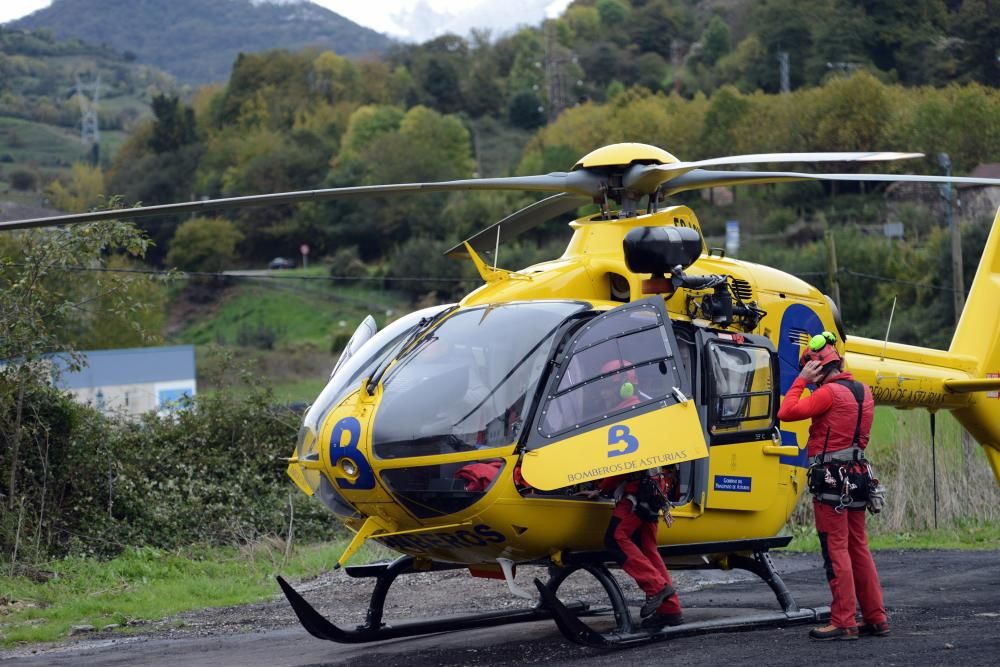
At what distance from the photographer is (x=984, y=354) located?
11.3m

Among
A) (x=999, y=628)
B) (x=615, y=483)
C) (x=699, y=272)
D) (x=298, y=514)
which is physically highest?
(x=699, y=272)

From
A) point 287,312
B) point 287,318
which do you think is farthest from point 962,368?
point 287,312

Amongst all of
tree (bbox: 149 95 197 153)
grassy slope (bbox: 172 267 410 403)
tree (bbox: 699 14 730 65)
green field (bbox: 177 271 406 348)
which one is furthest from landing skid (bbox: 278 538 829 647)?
tree (bbox: 699 14 730 65)

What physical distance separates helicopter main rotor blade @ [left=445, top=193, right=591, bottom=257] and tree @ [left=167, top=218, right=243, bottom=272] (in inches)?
1856

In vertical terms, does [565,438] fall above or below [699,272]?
below

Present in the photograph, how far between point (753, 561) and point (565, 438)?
2454 millimetres

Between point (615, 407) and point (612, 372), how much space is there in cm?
24

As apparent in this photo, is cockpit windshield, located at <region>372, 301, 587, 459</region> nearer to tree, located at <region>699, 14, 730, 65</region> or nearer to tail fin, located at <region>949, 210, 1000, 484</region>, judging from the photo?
tail fin, located at <region>949, 210, 1000, 484</region>

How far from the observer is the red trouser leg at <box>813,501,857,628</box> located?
805 cm

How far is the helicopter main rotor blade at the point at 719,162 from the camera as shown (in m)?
7.71

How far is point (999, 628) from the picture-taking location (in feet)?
26.7

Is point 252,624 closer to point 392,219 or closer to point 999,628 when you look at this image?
point 999,628

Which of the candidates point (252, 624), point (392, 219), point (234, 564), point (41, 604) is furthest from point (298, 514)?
point (392, 219)

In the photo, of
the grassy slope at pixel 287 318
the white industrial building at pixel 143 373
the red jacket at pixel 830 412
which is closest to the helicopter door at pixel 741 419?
the red jacket at pixel 830 412
